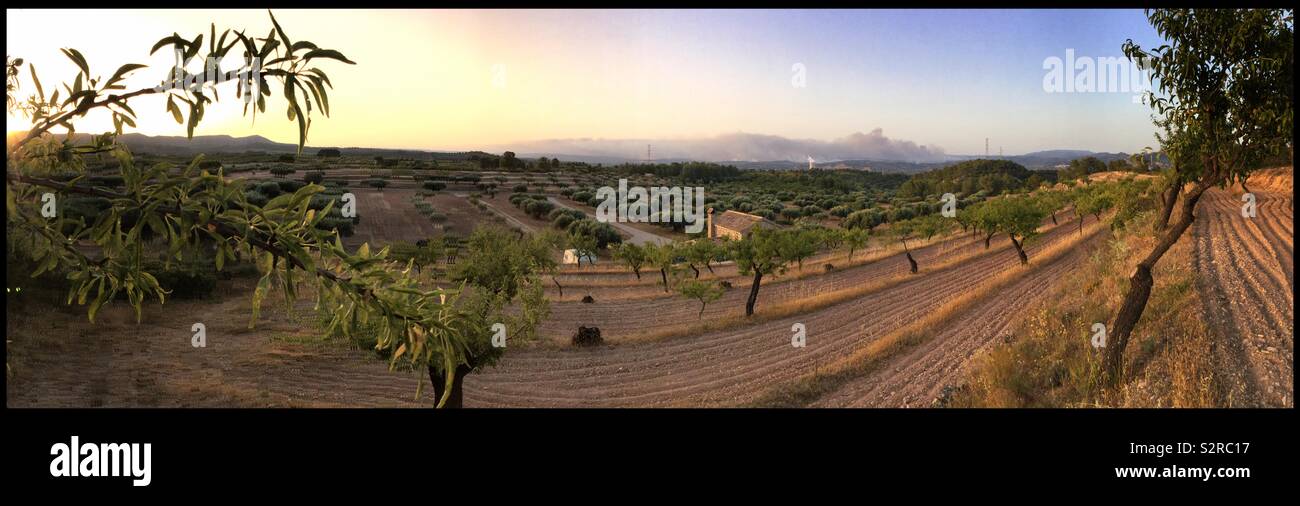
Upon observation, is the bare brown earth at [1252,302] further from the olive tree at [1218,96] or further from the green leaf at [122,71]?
the green leaf at [122,71]

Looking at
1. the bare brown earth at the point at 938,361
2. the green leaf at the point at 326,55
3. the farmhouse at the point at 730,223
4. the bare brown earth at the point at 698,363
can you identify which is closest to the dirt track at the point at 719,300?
the bare brown earth at the point at 698,363

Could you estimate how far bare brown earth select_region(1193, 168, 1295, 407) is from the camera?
18.2ft

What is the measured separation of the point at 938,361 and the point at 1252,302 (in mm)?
4367

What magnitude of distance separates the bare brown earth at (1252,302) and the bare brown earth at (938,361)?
9.12ft

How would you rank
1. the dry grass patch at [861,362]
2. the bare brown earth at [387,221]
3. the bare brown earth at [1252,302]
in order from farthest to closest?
the bare brown earth at [387,221] < the dry grass patch at [861,362] < the bare brown earth at [1252,302]

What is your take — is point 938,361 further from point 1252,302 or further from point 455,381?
point 455,381

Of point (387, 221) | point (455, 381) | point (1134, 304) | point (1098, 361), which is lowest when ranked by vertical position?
point (455, 381)

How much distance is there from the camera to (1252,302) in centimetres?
884

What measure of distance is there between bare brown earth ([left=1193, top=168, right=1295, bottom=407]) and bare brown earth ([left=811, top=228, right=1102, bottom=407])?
2.78 meters

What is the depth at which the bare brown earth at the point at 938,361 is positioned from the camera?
869 cm

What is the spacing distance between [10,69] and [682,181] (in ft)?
301


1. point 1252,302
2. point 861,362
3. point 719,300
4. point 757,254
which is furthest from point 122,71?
point 719,300

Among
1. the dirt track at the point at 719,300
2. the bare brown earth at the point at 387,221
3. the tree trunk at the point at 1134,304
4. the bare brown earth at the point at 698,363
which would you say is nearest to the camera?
the tree trunk at the point at 1134,304

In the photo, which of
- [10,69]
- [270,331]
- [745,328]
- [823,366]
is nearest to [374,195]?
[270,331]
